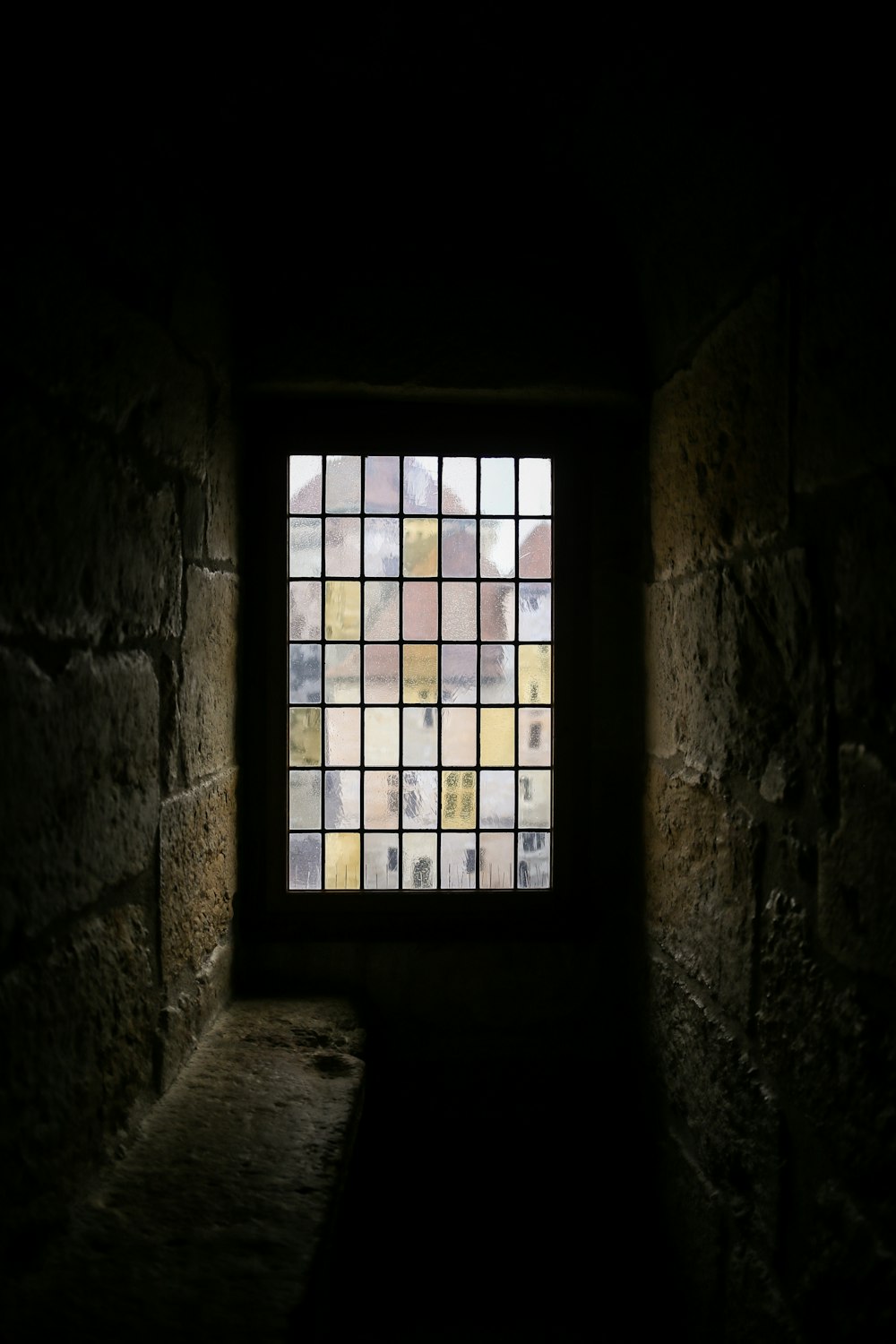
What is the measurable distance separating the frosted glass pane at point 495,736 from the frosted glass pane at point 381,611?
349 mm

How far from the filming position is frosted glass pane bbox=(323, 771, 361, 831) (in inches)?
103

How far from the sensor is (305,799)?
2.62m

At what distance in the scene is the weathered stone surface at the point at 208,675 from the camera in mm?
2027

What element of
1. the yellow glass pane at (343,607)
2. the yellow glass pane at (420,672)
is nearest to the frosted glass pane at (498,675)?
the yellow glass pane at (420,672)

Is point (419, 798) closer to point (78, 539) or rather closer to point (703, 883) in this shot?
A: point (703, 883)

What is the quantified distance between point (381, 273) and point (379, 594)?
843 mm

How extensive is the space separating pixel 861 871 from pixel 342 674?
5.17ft

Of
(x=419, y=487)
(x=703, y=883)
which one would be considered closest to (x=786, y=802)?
(x=703, y=883)

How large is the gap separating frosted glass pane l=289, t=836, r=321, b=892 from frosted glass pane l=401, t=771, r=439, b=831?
26 cm

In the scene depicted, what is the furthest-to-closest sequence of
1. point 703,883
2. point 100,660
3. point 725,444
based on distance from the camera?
point 703,883 → point 725,444 → point 100,660

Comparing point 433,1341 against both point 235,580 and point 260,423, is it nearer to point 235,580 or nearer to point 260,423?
point 235,580

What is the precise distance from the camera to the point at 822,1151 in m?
1.46

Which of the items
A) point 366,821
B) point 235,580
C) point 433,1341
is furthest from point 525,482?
point 433,1341

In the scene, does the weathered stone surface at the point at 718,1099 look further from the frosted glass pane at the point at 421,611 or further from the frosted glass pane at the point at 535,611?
the frosted glass pane at the point at 421,611
